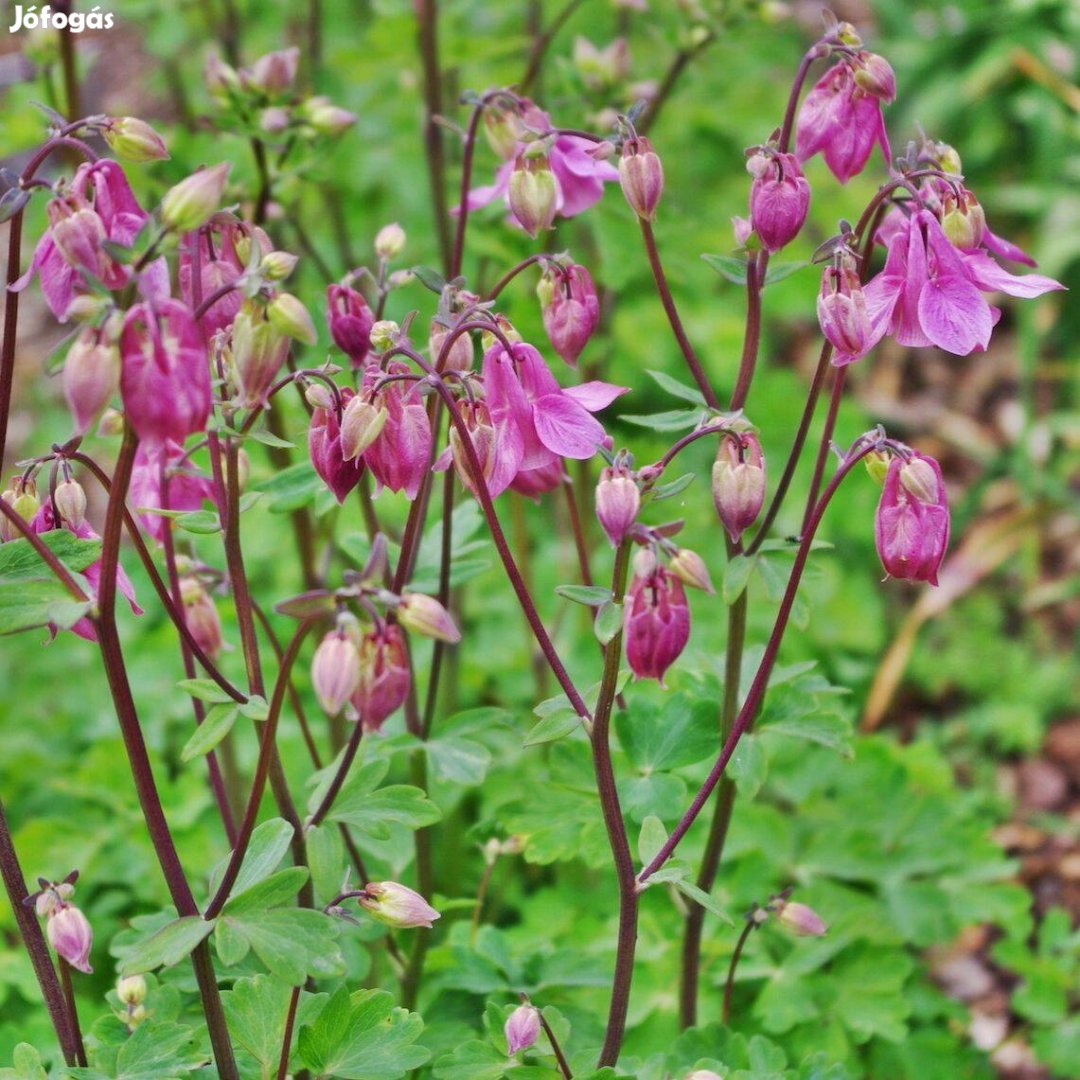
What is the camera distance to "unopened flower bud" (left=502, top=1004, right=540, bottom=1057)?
4.75 feet

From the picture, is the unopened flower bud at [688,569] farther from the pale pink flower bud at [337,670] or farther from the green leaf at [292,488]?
the green leaf at [292,488]

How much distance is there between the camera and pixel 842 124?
1.53m

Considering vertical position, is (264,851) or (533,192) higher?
(533,192)

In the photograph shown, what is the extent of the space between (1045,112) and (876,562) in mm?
1790

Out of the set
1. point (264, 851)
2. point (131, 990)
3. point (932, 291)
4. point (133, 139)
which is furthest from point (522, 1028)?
point (133, 139)

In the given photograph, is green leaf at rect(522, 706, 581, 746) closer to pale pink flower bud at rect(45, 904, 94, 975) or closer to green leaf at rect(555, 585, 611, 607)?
green leaf at rect(555, 585, 611, 607)

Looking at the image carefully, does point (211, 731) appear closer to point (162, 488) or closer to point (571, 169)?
point (162, 488)

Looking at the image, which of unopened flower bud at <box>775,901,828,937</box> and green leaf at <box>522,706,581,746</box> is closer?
green leaf at <box>522,706,581,746</box>

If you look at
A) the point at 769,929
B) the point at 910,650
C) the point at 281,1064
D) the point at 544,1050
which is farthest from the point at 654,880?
the point at 910,650

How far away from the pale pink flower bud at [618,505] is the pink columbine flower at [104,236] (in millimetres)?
450

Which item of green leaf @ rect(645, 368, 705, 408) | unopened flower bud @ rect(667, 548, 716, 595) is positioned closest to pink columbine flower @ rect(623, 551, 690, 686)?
unopened flower bud @ rect(667, 548, 716, 595)

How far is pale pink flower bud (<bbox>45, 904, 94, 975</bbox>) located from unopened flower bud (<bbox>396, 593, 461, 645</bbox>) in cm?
51

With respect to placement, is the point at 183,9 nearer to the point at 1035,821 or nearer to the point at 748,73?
the point at 748,73

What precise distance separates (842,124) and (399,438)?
0.65m
